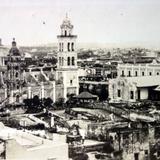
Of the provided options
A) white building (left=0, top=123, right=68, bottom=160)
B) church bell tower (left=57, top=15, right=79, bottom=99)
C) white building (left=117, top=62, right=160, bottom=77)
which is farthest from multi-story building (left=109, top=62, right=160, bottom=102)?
white building (left=0, top=123, right=68, bottom=160)

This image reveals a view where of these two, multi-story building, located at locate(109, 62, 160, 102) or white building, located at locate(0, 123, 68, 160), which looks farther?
multi-story building, located at locate(109, 62, 160, 102)

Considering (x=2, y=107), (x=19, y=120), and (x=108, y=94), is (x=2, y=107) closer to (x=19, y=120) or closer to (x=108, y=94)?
(x=19, y=120)

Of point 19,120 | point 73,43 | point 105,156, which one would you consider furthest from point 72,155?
point 73,43

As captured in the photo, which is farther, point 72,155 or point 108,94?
point 108,94

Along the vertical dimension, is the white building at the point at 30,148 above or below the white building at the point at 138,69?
below

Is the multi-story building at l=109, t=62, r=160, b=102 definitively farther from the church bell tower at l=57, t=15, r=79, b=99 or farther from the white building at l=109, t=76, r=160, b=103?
the church bell tower at l=57, t=15, r=79, b=99

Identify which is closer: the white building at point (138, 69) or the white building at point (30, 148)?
the white building at point (30, 148)

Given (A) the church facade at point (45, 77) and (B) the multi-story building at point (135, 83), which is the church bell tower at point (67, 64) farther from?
(B) the multi-story building at point (135, 83)

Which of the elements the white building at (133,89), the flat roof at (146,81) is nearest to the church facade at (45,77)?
the white building at (133,89)
